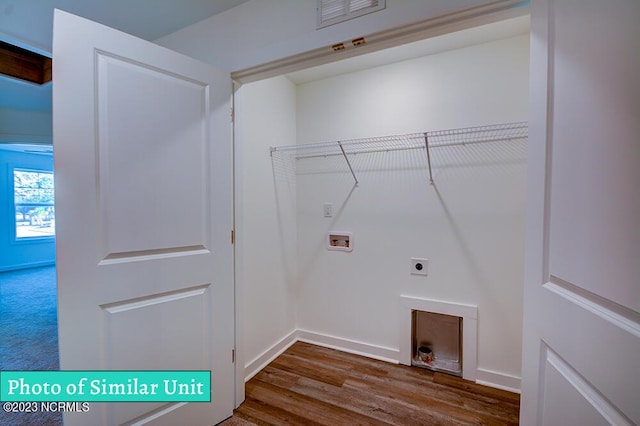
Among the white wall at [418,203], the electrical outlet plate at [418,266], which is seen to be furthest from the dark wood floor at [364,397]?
the electrical outlet plate at [418,266]

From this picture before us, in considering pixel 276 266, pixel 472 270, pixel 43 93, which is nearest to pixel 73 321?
pixel 276 266

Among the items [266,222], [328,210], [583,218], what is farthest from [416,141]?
[583,218]

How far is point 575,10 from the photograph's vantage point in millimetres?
676

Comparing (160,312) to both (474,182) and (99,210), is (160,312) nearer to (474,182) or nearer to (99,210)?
(99,210)

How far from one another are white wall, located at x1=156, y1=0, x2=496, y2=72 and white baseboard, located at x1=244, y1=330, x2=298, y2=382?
2.07 m

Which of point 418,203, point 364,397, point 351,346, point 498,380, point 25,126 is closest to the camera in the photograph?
point 364,397

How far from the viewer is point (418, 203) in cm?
204

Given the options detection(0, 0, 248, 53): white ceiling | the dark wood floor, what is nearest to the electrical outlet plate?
the dark wood floor

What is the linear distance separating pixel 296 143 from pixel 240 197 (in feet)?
3.63

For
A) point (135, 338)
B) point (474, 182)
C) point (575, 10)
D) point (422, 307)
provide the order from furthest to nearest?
point (422, 307) → point (474, 182) → point (135, 338) → point (575, 10)

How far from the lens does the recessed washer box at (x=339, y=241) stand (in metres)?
2.28

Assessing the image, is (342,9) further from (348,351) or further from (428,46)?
(348,351)

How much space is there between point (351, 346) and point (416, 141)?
185cm

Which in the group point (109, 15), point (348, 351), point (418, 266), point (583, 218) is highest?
point (109, 15)
